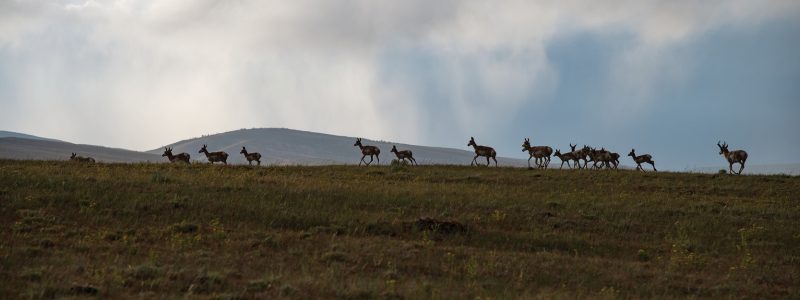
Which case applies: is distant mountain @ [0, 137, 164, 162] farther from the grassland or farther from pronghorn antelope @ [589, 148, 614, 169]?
the grassland

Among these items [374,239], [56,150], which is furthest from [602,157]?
[56,150]

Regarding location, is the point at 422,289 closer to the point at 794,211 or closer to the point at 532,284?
the point at 532,284

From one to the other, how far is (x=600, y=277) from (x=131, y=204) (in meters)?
13.5

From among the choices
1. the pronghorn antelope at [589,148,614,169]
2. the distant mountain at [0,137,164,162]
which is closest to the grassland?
the pronghorn antelope at [589,148,614,169]

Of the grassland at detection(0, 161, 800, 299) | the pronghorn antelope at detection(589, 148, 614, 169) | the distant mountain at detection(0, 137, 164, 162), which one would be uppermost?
the distant mountain at detection(0, 137, 164, 162)

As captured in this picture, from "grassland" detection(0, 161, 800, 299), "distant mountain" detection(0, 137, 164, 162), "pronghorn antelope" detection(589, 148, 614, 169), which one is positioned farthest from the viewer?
"distant mountain" detection(0, 137, 164, 162)

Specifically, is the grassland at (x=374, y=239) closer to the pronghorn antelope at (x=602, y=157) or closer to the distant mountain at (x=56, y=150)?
the pronghorn antelope at (x=602, y=157)

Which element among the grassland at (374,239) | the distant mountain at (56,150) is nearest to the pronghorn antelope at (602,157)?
the grassland at (374,239)

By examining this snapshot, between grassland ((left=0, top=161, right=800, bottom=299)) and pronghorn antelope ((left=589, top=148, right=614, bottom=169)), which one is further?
pronghorn antelope ((left=589, top=148, right=614, bottom=169))

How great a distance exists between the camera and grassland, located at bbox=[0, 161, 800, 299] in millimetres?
13172

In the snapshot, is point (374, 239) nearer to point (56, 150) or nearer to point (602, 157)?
point (602, 157)

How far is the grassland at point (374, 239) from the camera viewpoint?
43.2 feet

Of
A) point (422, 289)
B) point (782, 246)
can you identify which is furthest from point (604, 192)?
point (422, 289)

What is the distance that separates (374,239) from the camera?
18.2 meters
